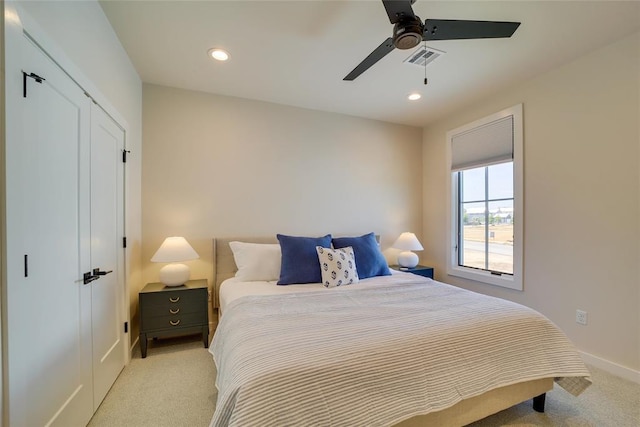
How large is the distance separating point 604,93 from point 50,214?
3.98m

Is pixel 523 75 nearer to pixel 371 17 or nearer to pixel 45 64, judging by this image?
pixel 371 17

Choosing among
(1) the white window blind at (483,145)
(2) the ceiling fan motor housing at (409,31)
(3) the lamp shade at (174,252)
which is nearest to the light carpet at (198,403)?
(3) the lamp shade at (174,252)

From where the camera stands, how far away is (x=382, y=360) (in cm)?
125

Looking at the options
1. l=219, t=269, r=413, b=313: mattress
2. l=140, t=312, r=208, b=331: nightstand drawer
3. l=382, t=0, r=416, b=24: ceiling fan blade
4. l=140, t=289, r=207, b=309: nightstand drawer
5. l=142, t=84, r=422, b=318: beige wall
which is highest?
l=382, t=0, r=416, b=24: ceiling fan blade

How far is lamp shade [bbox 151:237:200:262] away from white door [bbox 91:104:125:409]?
1.04 feet

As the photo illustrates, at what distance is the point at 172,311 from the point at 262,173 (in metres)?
1.74

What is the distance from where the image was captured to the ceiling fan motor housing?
1.49 metres

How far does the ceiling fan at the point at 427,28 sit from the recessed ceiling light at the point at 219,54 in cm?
144

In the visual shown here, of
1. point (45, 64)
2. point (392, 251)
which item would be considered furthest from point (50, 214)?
point (392, 251)

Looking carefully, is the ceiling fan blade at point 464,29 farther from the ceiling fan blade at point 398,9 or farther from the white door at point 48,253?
the white door at point 48,253

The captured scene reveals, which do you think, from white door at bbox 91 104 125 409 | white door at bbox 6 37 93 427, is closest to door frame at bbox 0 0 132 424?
white door at bbox 6 37 93 427

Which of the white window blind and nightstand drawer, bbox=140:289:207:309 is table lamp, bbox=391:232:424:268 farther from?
nightstand drawer, bbox=140:289:207:309

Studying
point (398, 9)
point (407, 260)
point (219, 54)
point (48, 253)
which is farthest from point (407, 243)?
point (48, 253)

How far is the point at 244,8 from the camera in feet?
6.09
